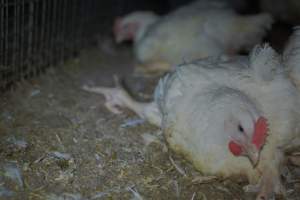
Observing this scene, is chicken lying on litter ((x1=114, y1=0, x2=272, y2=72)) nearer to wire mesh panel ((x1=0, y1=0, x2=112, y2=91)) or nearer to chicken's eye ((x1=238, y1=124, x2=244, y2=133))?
wire mesh panel ((x1=0, y1=0, x2=112, y2=91))

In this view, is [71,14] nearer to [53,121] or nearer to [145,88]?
[145,88]

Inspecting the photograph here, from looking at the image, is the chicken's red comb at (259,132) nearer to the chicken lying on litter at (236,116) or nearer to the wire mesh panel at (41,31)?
the chicken lying on litter at (236,116)

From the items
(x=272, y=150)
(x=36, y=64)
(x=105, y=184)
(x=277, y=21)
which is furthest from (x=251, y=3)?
(x=105, y=184)

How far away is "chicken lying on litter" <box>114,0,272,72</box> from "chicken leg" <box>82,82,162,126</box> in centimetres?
85

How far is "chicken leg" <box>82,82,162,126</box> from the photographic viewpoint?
133 inches

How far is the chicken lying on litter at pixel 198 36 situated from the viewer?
4273mm

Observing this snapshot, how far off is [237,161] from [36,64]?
2198 mm

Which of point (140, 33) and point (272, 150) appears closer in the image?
point (272, 150)

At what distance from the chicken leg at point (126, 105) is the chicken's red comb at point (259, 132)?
98 centimetres

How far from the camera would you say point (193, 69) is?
9.93ft

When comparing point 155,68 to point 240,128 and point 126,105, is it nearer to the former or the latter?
point 126,105

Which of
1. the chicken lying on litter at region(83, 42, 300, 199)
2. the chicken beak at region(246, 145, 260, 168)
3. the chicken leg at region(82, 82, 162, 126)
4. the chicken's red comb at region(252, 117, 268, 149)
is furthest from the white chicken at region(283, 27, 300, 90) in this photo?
the chicken leg at region(82, 82, 162, 126)

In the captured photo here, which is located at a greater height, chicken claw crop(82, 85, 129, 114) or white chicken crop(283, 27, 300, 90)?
white chicken crop(283, 27, 300, 90)

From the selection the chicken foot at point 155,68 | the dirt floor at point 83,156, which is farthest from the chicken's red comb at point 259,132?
the chicken foot at point 155,68
